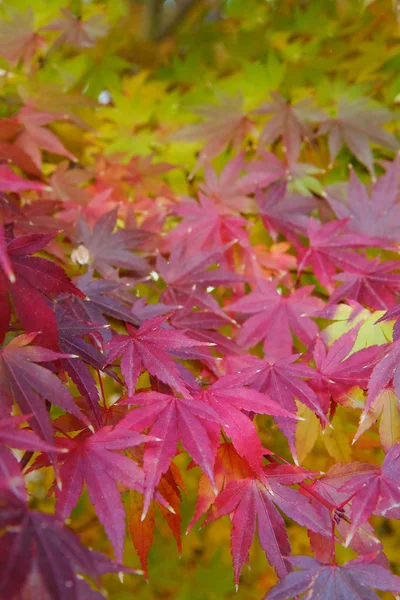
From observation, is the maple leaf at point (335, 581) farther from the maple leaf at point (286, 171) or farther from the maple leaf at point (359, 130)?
the maple leaf at point (359, 130)

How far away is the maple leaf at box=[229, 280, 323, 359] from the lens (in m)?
1.04

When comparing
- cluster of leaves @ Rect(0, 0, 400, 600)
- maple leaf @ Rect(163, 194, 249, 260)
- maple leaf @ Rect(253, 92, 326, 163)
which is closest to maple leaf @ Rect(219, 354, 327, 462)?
cluster of leaves @ Rect(0, 0, 400, 600)

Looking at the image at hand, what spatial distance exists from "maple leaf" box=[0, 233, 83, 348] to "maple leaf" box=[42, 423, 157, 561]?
144 mm

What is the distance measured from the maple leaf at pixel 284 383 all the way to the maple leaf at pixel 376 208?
0.56 m

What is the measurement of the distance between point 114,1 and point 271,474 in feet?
6.77

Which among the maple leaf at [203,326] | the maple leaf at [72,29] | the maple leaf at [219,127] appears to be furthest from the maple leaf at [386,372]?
the maple leaf at [72,29]

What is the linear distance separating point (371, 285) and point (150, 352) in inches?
21.0

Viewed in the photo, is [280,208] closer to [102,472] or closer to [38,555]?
[102,472]

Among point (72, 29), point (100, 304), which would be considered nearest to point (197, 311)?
point (100, 304)

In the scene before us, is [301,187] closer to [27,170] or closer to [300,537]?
[27,170]

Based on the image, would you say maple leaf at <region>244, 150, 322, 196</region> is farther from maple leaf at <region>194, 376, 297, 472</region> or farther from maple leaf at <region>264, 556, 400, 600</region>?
maple leaf at <region>264, 556, 400, 600</region>

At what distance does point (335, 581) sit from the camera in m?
0.66

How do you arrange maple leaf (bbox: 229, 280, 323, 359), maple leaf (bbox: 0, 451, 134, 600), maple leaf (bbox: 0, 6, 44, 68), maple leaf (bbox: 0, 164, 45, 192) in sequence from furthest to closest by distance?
maple leaf (bbox: 0, 6, 44, 68) < maple leaf (bbox: 229, 280, 323, 359) < maple leaf (bbox: 0, 164, 45, 192) < maple leaf (bbox: 0, 451, 134, 600)

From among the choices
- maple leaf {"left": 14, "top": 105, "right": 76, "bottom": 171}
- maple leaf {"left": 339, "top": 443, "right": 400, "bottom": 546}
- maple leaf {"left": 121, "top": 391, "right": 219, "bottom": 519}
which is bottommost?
maple leaf {"left": 339, "top": 443, "right": 400, "bottom": 546}
